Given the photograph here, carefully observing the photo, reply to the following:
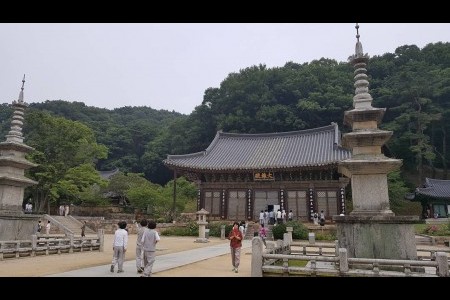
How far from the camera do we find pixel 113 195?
162 ft

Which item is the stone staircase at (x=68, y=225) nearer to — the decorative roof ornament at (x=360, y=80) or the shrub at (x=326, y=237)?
the shrub at (x=326, y=237)

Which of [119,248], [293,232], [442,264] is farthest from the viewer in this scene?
[293,232]

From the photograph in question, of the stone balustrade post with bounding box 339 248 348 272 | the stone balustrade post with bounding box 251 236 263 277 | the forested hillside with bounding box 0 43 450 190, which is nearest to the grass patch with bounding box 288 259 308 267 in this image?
the stone balustrade post with bounding box 251 236 263 277

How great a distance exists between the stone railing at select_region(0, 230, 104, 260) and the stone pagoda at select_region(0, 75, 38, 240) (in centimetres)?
77

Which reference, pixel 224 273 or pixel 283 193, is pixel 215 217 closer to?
pixel 283 193

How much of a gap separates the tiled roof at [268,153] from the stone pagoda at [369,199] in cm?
1861

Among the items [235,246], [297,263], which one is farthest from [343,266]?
[297,263]

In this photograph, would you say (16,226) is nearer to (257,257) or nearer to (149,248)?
(149,248)

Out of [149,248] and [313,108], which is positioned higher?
[313,108]

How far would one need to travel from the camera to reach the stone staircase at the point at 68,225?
29562 millimetres

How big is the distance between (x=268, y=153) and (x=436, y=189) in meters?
19.1

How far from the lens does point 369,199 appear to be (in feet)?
35.5

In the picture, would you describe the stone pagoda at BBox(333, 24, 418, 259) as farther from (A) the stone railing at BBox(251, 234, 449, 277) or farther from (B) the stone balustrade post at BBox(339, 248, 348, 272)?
(B) the stone balustrade post at BBox(339, 248, 348, 272)
